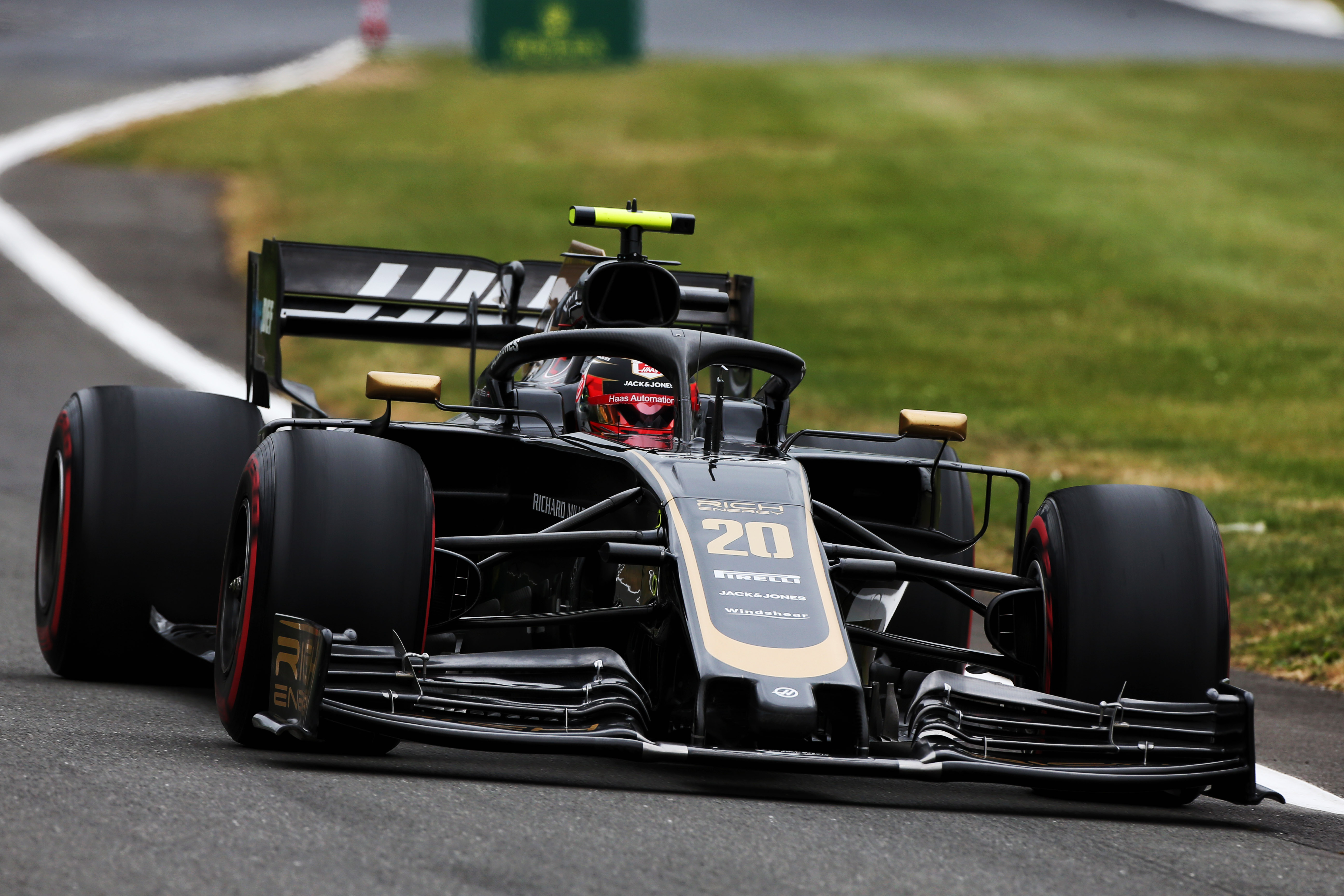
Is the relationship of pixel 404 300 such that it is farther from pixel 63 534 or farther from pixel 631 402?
pixel 631 402

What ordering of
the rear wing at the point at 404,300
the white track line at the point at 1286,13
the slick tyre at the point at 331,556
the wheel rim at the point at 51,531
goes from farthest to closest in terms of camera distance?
the white track line at the point at 1286,13, the rear wing at the point at 404,300, the wheel rim at the point at 51,531, the slick tyre at the point at 331,556

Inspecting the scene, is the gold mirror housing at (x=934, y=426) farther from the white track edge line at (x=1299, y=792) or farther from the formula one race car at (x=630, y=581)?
the white track edge line at (x=1299, y=792)

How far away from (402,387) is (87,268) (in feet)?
59.4

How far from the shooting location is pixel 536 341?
6.91m

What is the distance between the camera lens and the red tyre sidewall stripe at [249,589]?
579cm

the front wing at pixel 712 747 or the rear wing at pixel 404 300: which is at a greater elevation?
the rear wing at pixel 404 300

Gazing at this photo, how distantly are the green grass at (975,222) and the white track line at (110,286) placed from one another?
0.90 meters

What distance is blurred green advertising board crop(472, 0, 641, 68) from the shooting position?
3931cm

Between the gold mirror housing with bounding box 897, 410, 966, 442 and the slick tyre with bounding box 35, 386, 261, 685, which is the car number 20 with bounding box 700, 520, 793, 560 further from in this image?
the slick tyre with bounding box 35, 386, 261, 685

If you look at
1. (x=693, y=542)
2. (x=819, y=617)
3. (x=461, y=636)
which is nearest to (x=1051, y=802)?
(x=819, y=617)

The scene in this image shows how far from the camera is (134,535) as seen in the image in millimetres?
7316

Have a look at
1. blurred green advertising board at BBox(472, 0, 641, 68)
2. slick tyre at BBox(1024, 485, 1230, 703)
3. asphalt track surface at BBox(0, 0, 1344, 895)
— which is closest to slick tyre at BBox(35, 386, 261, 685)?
asphalt track surface at BBox(0, 0, 1344, 895)

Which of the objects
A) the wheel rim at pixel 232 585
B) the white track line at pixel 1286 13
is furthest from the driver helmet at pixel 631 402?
the white track line at pixel 1286 13

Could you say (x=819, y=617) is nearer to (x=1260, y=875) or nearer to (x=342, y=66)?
(x=1260, y=875)
